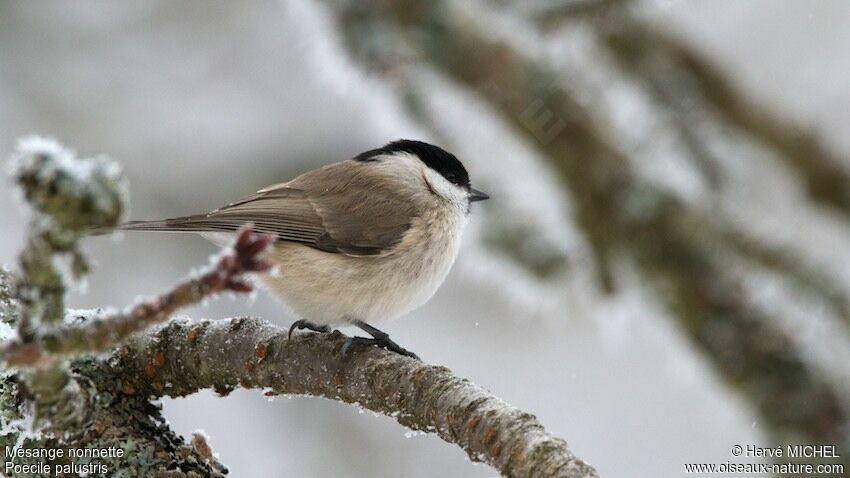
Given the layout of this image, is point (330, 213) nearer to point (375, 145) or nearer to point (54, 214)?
point (375, 145)

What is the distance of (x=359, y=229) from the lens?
2.90 metres

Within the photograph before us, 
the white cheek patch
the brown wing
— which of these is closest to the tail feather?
the brown wing

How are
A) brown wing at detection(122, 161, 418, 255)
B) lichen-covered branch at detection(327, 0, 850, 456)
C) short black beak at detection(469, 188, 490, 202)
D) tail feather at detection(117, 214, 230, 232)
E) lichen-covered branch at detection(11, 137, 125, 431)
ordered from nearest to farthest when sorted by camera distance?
lichen-covered branch at detection(11, 137, 125, 431)
tail feather at detection(117, 214, 230, 232)
brown wing at detection(122, 161, 418, 255)
lichen-covered branch at detection(327, 0, 850, 456)
short black beak at detection(469, 188, 490, 202)

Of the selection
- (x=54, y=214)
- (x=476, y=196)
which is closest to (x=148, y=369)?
(x=54, y=214)

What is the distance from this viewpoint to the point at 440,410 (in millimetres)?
1699

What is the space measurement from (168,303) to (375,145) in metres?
3.55

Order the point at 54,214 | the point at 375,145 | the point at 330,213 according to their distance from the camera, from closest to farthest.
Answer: the point at 54,214 → the point at 330,213 → the point at 375,145

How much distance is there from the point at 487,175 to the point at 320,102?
111 inches

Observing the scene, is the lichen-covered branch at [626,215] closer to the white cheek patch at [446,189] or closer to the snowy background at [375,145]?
the snowy background at [375,145]

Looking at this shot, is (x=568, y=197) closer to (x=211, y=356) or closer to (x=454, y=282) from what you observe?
(x=211, y=356)

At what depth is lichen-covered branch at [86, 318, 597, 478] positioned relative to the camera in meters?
1.75

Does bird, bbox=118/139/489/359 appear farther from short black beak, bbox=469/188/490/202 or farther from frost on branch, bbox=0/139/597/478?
frost on branch, bbox=0/139/597/478

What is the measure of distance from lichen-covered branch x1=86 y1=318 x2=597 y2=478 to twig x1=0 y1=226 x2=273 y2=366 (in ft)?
2.12

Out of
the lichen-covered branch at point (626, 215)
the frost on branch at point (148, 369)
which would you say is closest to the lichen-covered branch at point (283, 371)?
the frost on branch at point (148, 369)
